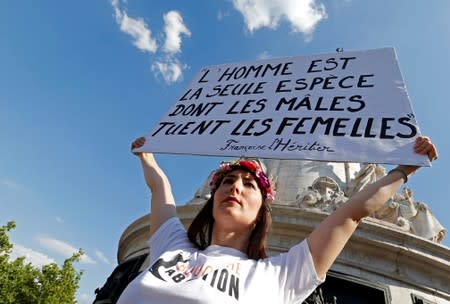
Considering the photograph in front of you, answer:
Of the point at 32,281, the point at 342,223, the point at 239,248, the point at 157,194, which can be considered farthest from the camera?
the point at 32,281

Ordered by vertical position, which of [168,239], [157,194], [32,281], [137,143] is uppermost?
[32,281]

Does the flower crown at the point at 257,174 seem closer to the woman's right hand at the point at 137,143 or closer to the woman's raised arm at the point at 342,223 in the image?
the woman's raised arm at the point at 342,223

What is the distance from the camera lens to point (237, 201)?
2688mm

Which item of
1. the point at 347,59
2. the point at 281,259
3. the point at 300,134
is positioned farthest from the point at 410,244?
the point at 281,259

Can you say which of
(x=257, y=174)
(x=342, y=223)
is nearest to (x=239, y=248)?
(x=257, y=174)

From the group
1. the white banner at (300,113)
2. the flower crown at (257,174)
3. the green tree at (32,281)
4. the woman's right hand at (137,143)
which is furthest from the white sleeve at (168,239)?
the green tree at (32,281)

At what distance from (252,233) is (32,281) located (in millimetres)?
26400

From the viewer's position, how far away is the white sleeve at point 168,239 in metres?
2.66

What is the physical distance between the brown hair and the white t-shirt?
0.11 meters

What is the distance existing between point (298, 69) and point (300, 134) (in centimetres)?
143

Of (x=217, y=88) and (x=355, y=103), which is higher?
(x=217, y=88)

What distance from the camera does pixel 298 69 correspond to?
15.6ft

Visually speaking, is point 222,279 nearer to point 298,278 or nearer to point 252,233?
point 298,278

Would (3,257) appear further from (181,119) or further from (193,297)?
(193,297)
